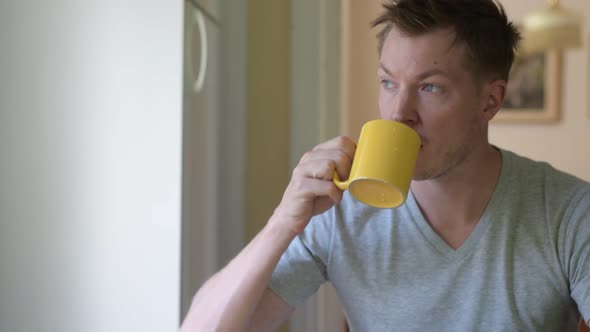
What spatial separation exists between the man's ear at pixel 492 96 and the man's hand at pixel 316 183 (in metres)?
0.31

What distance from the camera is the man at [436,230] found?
1.04 m

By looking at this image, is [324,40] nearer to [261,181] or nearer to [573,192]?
[261,181]

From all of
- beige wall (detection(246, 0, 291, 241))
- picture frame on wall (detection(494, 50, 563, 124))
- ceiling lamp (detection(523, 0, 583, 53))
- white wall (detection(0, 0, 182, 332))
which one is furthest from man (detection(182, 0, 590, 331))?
picture frame on wall (detection(494, 50, 563, 124))

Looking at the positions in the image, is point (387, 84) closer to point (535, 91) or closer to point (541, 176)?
point (541, 176)

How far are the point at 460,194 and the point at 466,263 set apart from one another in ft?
0.43

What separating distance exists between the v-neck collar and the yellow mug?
0.24 meters

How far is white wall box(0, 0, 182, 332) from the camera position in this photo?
4.64 feet

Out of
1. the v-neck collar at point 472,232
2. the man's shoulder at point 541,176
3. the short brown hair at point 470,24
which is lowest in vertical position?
the v-neck collar at point 472,232

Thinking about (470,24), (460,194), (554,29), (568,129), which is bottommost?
(460,194)

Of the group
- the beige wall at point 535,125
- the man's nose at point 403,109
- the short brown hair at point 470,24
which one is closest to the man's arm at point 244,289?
the man's nose at point 403,109

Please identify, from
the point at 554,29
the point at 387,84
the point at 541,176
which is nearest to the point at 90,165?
the point at 387,84

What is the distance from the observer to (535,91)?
384 centimetres

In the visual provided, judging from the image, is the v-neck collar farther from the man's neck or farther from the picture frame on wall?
the picture frame on wall

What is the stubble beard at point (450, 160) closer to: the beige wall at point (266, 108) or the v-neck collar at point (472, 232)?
the v-neck collar at point (472, 232)
